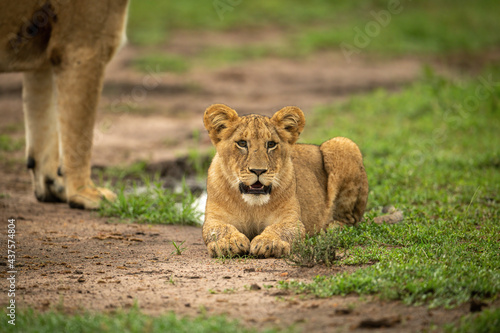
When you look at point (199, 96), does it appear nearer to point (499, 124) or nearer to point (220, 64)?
point (220, 64)

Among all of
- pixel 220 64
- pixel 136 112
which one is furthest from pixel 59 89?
pixel 220 64

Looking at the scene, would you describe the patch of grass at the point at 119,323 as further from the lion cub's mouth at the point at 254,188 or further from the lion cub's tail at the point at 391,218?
the lion cub's tail at the point at 391,218

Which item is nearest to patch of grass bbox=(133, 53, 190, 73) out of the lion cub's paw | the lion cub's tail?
the lion cub's paw

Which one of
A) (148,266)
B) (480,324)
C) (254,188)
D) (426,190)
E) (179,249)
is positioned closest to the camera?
(480,324)

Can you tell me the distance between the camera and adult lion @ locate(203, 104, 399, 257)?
489 cm

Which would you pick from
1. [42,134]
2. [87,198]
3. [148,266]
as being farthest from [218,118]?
[42,134]

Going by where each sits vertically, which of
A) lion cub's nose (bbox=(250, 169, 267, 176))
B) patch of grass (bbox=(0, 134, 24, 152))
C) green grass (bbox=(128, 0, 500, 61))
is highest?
green grass (bbox=(128, 0, 500, 61))

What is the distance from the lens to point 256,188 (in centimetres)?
498

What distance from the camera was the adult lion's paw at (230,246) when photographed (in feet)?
15.9

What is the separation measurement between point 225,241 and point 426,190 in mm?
2866

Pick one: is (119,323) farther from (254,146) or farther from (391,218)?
(391,218)

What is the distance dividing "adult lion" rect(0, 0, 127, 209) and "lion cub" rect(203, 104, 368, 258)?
1.63 meters

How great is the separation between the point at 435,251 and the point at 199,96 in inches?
357

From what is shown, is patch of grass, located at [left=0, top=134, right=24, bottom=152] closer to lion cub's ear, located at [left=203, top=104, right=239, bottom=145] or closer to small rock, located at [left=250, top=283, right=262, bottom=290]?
lion cub's ear, located at [left=203, top=104, right=239, bottom=145]
